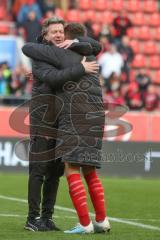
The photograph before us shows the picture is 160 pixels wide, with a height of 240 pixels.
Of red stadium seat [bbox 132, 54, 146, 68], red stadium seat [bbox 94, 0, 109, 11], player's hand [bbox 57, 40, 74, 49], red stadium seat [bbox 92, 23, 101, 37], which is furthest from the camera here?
red stadium seat [bbox 94, 0, 109, 11]

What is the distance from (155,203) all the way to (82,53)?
4.19 meters

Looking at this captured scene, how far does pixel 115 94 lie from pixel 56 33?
1231 centimetres

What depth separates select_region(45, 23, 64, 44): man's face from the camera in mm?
8508

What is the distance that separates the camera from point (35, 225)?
8.79 m

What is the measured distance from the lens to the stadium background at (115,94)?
49.3ft

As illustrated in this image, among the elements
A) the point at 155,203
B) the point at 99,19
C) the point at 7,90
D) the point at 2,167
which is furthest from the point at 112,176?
the point at 99,19

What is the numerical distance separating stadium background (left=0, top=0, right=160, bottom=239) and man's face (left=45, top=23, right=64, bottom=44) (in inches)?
111

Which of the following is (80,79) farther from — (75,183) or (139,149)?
(139,149)

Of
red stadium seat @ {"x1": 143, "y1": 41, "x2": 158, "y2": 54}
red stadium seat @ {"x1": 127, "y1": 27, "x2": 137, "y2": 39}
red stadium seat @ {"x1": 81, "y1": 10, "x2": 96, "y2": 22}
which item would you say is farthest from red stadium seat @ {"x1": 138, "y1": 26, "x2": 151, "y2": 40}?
red stadium seat @ {"x1": 81, "y1": 10, "x2": 96, "y2": 22}

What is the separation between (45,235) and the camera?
27.4ft

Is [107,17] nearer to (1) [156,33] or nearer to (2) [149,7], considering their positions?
(2) [149,7]

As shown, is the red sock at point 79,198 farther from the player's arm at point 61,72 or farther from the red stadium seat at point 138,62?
the red stadium seat at point 138,62

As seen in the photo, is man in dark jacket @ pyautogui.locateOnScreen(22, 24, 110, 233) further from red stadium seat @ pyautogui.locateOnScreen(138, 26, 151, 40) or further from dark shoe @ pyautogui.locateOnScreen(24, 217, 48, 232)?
red stadium seat @ pyautogui.locateOnScreen(138, 26, 151, 40)

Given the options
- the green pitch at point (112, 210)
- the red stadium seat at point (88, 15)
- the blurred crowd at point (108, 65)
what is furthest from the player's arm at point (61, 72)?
the red stadium seat at point (88, 15)
